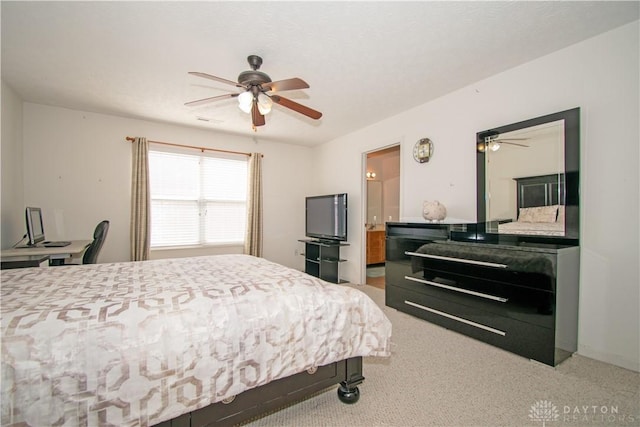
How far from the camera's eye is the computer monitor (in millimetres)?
2781

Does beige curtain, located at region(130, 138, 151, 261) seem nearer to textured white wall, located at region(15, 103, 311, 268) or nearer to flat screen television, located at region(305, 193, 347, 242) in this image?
textured white wall, located at region(15, 103, 311, 268)

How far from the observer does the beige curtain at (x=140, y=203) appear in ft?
13.2

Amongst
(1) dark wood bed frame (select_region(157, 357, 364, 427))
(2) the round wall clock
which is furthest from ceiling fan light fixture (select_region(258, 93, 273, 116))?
(2) the round wall clock

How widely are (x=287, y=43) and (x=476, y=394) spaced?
2.88 meters

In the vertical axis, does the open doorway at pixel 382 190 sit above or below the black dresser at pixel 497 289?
above

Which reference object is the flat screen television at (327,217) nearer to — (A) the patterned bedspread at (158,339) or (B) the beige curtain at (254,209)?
(B) the beige curtain at (254,209)

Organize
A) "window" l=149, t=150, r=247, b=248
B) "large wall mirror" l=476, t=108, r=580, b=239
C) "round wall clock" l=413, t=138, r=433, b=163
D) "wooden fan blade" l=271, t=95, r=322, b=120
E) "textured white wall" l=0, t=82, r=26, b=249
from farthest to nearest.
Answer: "window" l=149, t=150, r=247, b=248
"round wall clock" l=413, t=138, r=433, b=163
"textured white wall" l=0, t=82, r=26, b=249
"wooden fan blade" l=271, t=95, r=322, b=120
"large wall mirror" l=476, t=108, r=580, b=239

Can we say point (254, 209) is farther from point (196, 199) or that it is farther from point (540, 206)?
point (540, 206)

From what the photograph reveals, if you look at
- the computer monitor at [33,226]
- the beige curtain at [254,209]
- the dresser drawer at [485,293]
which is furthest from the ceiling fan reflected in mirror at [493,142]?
the computer monitor at [33,226]

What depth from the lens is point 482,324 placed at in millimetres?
2469

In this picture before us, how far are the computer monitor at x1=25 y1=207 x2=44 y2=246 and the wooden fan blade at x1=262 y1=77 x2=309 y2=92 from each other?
2714 millimetres

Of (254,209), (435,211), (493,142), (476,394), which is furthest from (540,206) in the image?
(254,209)

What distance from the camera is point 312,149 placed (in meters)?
5.82

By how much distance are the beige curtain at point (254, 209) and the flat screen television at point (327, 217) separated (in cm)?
89
